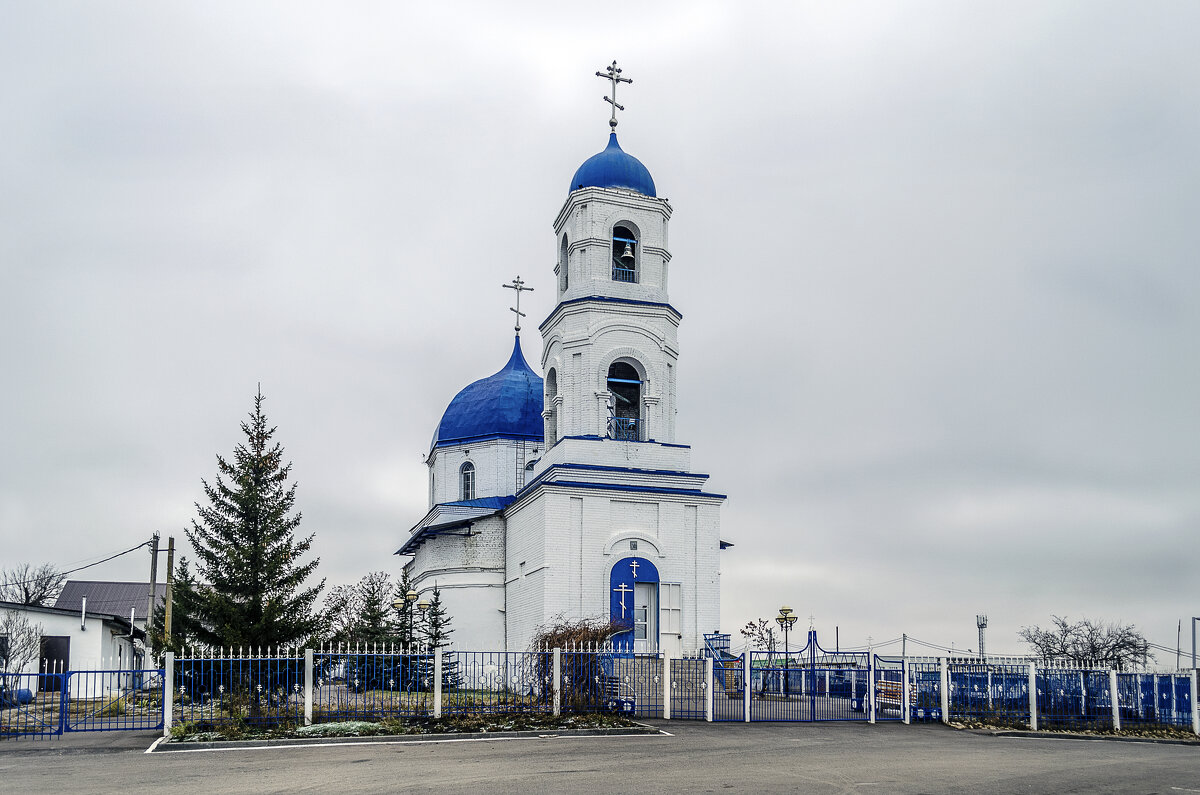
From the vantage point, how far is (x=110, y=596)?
65.9m

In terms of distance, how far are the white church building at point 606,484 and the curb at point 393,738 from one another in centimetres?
866

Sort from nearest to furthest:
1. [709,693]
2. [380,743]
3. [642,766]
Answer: [642,766]
[380,743]
[709,693]

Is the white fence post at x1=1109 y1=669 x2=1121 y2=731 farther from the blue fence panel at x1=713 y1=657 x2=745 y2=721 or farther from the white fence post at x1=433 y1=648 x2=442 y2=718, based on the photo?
the white fence post at x1=433 y1=648 x2=442 y2=718

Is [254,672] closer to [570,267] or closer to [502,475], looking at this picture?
[570,267]

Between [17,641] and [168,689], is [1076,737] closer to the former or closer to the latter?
[168,689]

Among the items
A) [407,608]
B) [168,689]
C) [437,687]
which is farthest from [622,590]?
[168,689]

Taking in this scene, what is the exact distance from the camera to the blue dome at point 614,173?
31.6 metres

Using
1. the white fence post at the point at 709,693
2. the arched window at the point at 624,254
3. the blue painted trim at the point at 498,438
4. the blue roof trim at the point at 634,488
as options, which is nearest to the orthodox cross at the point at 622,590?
the blue roof trim at the point at 634,488

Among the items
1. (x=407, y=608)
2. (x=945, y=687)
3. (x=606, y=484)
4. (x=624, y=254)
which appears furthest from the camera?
(x=407, y=608)

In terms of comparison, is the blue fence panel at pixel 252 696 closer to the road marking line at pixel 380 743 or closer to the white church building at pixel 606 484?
the road marking line at pixel 380 743

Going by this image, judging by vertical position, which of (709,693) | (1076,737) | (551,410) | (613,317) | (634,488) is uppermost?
(613,317)

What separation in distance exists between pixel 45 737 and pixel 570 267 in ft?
57.2

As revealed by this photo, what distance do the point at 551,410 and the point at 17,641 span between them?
54.2 ft

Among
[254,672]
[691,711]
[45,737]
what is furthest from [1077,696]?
[45,737]
